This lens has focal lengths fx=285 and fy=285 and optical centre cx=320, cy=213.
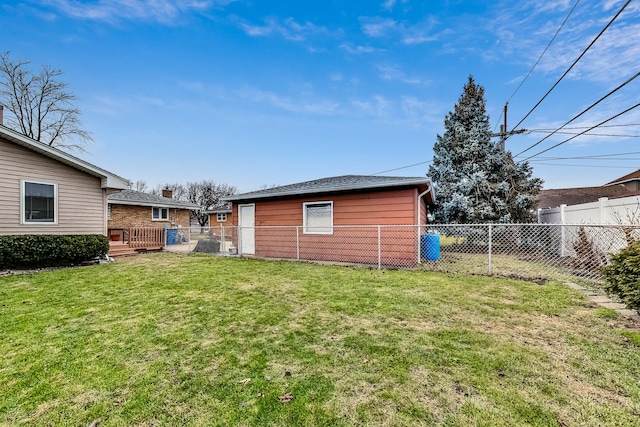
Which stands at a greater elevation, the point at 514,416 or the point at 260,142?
the point at 260,142

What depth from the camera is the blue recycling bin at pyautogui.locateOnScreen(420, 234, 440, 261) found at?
9078 mm

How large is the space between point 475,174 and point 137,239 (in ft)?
52.3

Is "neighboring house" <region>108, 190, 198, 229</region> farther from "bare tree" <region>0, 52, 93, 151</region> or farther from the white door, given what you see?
the white door

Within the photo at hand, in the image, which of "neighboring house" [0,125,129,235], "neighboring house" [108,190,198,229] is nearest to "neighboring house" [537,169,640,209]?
"neighboring house" [0,125,129,235]

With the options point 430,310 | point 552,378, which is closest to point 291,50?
point 430,310

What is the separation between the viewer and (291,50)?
38.9ft

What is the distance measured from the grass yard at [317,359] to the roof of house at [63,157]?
534cm

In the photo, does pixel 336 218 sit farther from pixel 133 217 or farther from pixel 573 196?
pixel 573 196

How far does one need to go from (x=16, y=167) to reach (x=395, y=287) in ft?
35.2

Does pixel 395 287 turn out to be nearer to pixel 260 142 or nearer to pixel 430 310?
pixel 430 310

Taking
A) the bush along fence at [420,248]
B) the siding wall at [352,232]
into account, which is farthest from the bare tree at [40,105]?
the siding wall at [352,232]

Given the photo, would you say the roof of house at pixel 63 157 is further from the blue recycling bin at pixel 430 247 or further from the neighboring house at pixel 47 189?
the blue recycling bin at pixel 430 247

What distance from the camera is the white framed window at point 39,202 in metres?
8.18

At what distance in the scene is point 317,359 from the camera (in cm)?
271
